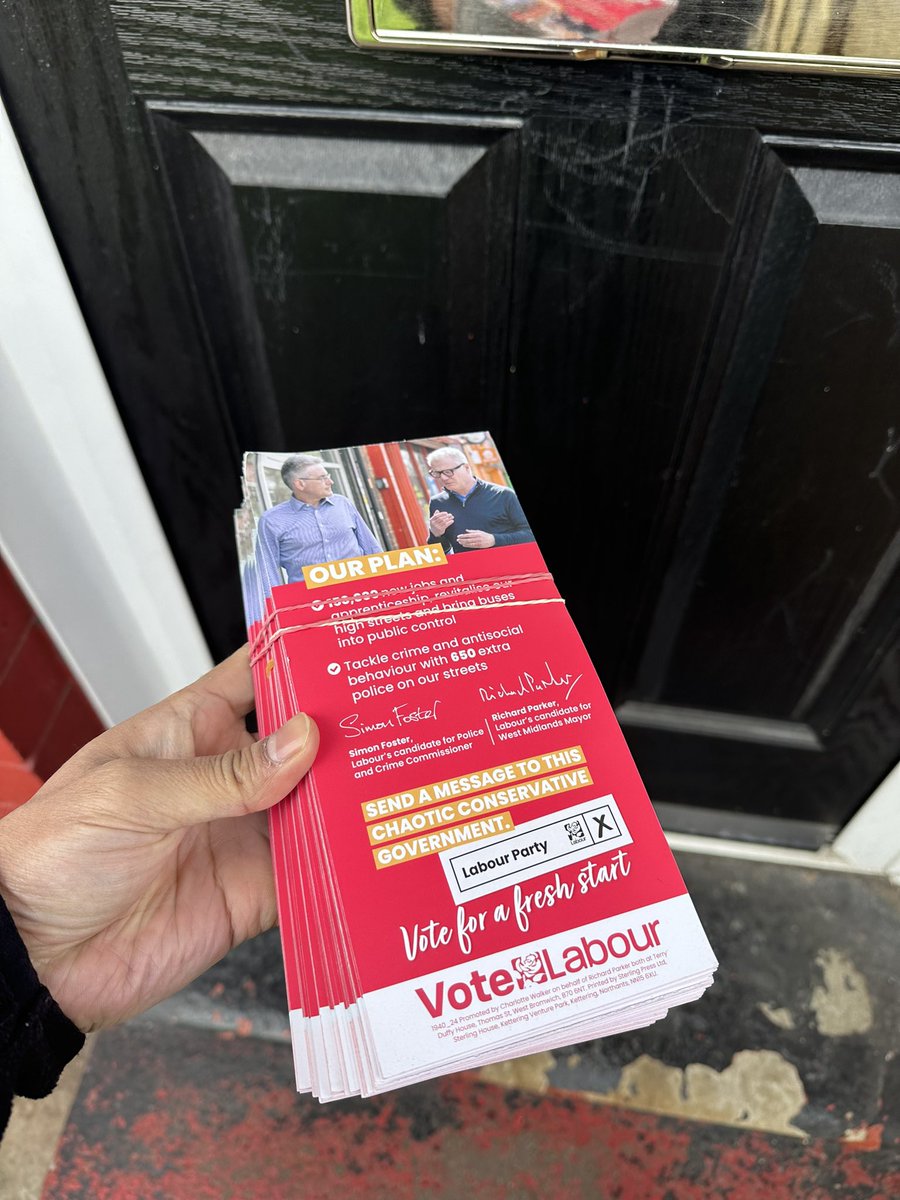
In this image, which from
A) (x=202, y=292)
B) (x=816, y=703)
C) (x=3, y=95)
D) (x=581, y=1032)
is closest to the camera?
(x=581, y=1032)

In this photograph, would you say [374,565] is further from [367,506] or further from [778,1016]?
[778,1016]

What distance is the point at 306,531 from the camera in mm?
543

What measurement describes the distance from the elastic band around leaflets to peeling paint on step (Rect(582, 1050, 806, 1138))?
33.5 inches

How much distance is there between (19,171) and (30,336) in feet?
0.46

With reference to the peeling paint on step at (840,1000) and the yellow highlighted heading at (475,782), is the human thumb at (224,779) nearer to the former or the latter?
the yellow highlighted heading at (475,782)

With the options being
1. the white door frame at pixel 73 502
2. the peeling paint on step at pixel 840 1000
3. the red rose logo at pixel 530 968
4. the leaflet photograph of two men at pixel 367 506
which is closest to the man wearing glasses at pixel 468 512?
A: the leaflet photograph of two men at pixel 367 506

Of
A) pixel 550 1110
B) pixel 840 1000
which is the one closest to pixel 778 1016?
pixel 840 1000

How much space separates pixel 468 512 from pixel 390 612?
101 mm

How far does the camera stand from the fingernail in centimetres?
47

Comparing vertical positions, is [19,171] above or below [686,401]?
above

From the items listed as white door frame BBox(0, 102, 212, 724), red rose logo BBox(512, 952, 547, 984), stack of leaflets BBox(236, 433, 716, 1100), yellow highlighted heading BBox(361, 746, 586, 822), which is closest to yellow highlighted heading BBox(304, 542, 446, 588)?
stack of leaflets BBox(236, 433, 716, 1100)

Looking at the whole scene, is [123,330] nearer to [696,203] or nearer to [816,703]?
[696,203]

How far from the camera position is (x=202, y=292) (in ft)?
2.24

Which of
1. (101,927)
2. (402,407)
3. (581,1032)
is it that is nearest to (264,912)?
(101,927)
